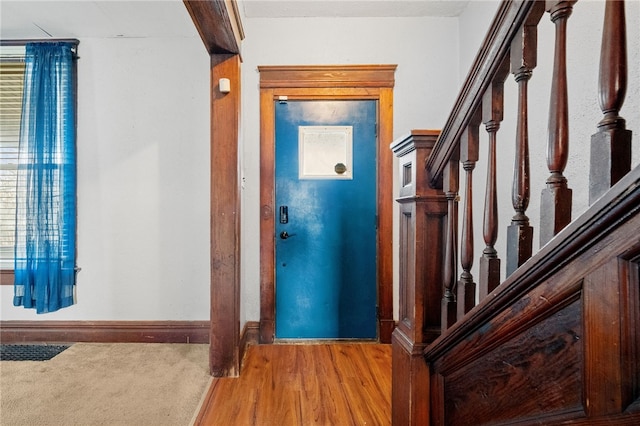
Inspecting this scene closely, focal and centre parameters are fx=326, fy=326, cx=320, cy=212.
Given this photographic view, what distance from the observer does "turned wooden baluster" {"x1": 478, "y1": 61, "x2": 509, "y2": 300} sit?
839 mm

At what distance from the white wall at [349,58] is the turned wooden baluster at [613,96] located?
2138 mm

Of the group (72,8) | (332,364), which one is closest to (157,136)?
(72,8)

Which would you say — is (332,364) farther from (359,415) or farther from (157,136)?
(157,136)

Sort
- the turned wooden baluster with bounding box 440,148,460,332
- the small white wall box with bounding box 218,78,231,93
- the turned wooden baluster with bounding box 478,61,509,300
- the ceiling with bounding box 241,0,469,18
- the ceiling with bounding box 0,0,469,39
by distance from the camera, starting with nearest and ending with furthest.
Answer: the turned wooden baluster with bounding box 478,61,509,300, the turned wooden baluster with bounding box 440,148,460,332, the small white wall box with bounding box 218,78,231,93, the ceiling with bounding box 0,0,469,39, the ceiling with bounding box 241,0,469,18

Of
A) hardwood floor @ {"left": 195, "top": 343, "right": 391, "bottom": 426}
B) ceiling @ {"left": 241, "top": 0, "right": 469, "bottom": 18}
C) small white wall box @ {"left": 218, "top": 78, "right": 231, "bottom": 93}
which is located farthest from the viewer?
ceiling @ {"left": 241, "top": 0, "right": 469, "bottom": 18}

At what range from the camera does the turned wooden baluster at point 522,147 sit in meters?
0.74

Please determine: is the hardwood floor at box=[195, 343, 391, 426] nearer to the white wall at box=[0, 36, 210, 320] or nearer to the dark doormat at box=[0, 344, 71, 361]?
the white wall at box=[0, 36, 210, 320]

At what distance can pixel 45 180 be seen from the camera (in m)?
2.53

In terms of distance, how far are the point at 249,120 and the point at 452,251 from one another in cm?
210

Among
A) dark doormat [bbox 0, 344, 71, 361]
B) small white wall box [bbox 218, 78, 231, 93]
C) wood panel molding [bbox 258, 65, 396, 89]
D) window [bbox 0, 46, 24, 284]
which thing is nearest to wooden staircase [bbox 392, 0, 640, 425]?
small white wall box [bbox 218, 78, 231, 93]

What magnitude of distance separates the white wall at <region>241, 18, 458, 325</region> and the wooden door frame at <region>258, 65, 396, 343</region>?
0.06 meters

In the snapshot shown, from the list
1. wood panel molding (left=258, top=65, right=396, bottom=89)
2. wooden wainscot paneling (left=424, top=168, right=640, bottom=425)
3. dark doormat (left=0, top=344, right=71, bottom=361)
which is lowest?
dark doormat (left=0, top=344, right=71, bottom=361)

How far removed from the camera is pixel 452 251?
1031 millimetres

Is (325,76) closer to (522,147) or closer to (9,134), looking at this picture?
(522,147)
